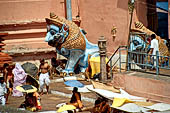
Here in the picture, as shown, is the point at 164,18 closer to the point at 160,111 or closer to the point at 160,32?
the point at 160,32

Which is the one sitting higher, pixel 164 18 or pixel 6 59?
pixel 164 18

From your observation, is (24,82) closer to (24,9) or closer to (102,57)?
(102,57)

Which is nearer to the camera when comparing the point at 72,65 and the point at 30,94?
the point at 30,94

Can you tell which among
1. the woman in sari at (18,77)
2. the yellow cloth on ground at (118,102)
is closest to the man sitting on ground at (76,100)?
the yellow cloth on ground at (118,102)

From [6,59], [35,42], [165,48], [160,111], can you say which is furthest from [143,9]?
[160,111]

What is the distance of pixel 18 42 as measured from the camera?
19.6 metres

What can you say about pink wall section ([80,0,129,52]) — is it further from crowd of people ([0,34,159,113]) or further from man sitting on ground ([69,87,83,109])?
man sitting on ground ([69,87,83,109])

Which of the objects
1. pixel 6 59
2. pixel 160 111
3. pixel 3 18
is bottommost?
pixel 160 111

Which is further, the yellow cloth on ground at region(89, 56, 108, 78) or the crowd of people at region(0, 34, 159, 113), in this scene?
the yellow cloth on ground at region(89, 56, 108, 78)

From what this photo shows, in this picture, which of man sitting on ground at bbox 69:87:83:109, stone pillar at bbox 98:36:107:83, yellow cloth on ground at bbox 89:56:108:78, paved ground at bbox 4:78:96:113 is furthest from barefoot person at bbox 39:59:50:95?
man sitting on ground at bbox 69:87:83:109

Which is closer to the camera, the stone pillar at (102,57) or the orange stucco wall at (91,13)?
the stone pillar at (102,57)

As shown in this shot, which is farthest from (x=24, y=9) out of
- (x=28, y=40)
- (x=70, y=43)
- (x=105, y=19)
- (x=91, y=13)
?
(x=105, y=19)

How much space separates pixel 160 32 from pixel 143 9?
6.56 m

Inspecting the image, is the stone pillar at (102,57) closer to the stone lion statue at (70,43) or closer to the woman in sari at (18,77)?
the stone lion statue at (70,43)
